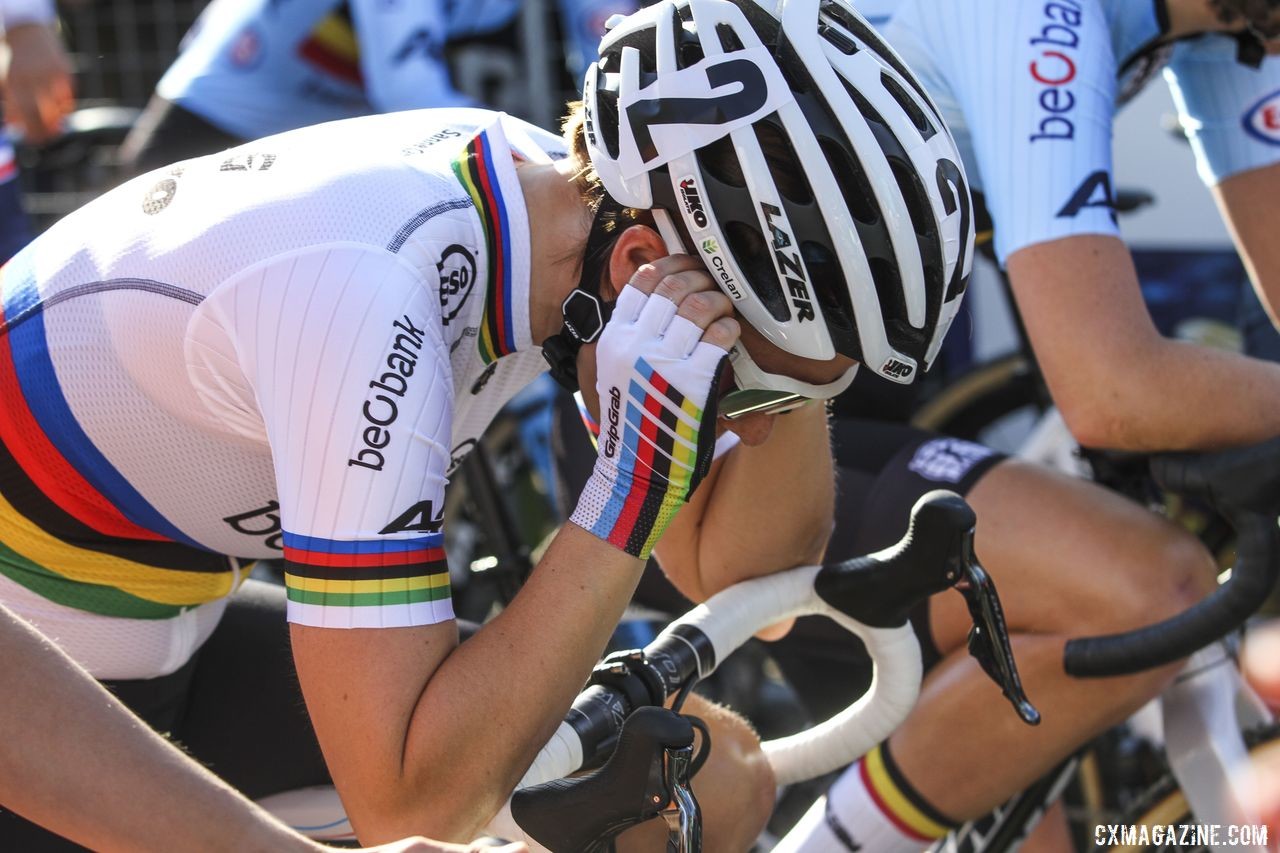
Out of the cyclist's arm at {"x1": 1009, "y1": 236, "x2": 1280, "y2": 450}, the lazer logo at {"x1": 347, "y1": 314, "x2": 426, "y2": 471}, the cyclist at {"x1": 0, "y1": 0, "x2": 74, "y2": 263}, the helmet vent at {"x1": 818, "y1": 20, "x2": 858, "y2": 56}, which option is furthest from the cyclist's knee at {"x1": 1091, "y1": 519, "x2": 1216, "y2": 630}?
the cyclist at {"x1": 0, "y1": 0, "x2": 74, "y2": 263}

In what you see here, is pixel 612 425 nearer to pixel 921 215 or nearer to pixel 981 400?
pixel 921 215

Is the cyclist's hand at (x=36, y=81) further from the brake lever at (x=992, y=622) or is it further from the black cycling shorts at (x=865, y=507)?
the brake lever at (x=992, y=622)

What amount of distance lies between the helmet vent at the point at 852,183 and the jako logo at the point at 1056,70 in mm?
653

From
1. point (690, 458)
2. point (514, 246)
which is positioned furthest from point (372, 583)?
point (514, 246)

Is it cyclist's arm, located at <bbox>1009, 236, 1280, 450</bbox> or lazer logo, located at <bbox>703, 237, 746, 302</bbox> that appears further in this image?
cyclist's arm, located at <bbox>1009, 236, 1280, 450</bbox>

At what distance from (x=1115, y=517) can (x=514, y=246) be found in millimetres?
1128

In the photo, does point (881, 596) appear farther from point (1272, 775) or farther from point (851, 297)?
point (1272, 775)

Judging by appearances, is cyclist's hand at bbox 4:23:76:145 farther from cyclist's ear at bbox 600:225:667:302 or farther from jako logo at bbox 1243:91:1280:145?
jako logo at bbox 1243:91:1280:145

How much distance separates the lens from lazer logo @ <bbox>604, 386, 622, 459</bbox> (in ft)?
5.31

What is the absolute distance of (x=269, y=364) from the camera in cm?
153

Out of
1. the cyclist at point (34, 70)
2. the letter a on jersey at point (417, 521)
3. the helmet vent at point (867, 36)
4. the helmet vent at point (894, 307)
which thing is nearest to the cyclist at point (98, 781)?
the letter a on jersey at point (417, 521)

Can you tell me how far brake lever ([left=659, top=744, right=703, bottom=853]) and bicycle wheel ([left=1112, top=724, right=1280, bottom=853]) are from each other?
4.22 ft

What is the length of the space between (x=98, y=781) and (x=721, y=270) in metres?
0.91

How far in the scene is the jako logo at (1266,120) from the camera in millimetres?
2529
